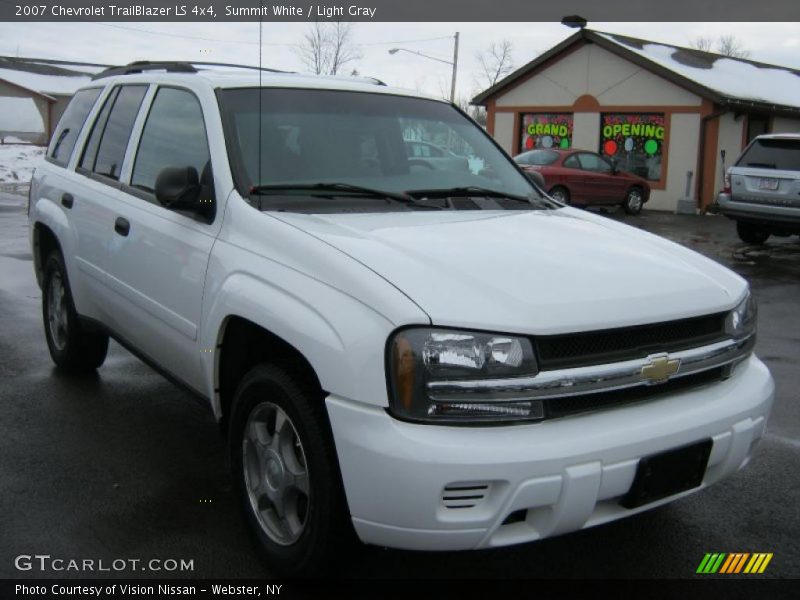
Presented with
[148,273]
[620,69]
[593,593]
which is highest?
[620,69]

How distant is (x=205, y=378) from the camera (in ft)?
11.8

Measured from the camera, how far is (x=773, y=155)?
13672mm

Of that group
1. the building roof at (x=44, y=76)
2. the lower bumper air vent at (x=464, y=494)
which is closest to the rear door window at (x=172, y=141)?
the lower bumper air vent at (x=464, y=494)

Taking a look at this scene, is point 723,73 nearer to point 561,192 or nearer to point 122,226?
point 561,192

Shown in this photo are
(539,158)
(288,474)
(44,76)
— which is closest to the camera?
(288,474)

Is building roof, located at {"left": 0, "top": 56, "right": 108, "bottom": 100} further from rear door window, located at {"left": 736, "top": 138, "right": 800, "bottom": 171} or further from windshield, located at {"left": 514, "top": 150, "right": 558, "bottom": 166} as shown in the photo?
rear door window, located at {"left": 736, "top": 138, "right": 800, "bottom": 171}

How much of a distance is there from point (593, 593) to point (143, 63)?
3.89 m

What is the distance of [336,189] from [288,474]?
→ 127 cm

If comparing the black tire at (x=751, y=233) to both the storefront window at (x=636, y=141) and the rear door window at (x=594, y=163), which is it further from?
the storefront window at (x=636, y=141)

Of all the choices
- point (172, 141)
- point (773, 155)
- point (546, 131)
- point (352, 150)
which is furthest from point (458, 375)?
point (546, 131)

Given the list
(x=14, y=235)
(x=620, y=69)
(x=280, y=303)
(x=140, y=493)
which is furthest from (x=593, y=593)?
(x=620, y=69)

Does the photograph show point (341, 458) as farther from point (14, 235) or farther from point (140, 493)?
point (14, 235)

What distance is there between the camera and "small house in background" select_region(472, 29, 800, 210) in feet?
72.6

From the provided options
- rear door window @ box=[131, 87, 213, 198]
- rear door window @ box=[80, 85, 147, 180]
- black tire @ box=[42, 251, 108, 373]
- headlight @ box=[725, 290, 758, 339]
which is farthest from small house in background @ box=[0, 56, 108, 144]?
headlight @ box=[725, 290, 758, 339]
